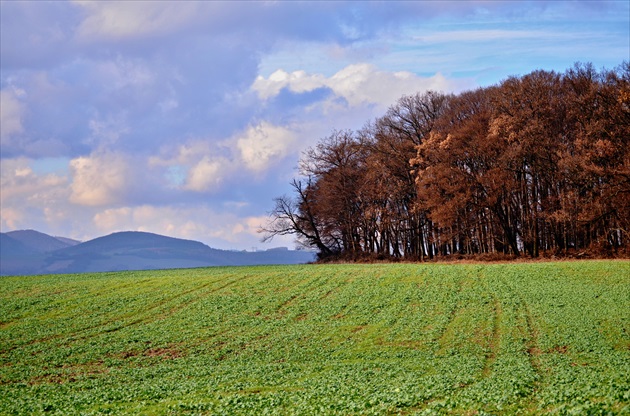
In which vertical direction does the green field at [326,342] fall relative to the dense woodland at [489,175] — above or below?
below

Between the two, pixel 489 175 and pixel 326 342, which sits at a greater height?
pixel 489 175

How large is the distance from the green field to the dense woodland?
12422 mm

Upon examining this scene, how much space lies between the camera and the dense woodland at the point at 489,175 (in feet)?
223

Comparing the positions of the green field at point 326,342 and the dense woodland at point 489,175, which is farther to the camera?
the dense woodland at point 489,175

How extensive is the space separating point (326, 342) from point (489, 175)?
44129mm

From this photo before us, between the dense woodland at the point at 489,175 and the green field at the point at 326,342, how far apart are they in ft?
40.8

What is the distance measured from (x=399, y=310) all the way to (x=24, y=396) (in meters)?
28.4

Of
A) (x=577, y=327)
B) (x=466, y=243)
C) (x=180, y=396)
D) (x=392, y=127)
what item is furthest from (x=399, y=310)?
(x=392, y=127)

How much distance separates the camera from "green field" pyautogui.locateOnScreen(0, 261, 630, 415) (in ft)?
73.0

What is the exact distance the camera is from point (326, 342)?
3853cm

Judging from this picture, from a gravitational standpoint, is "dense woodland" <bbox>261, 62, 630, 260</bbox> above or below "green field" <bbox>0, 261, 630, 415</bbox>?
above

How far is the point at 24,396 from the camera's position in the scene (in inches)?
1013

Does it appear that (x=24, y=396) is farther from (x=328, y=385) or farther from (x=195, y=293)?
(x=195, y=293)

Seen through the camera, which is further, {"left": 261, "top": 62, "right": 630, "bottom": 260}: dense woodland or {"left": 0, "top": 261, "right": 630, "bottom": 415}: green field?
{"left": 261, "top": 62, "right": 630, "bottom": 260}: dense woodland
